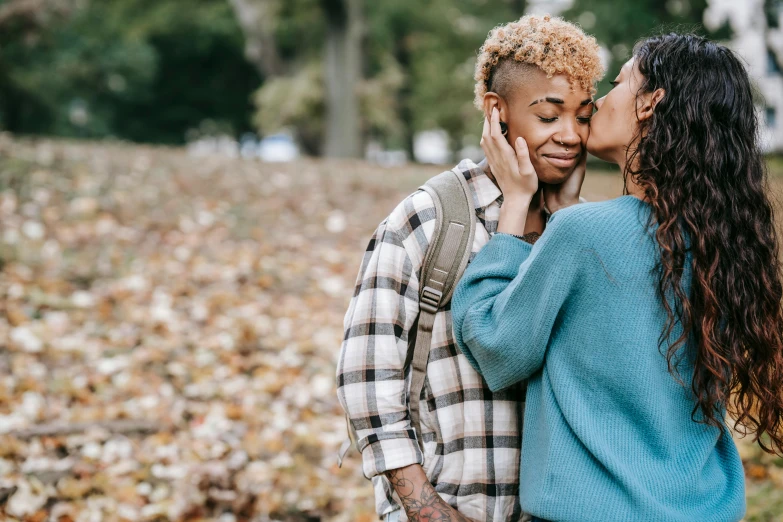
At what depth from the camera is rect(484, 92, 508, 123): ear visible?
6.48 ft

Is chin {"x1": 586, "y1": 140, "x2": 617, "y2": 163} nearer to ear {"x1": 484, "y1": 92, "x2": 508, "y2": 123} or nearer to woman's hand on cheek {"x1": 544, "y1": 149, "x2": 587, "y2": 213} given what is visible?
woman's hand on cheek {"x1": 544, "y1": 149, "x2": 587, "y2": 213}

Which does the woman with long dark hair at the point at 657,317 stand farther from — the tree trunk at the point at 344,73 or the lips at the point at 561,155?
the tree trunk at the point at 344,73

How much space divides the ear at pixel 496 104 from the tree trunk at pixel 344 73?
1288 centimetres

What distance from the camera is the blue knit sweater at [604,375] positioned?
1.61 m

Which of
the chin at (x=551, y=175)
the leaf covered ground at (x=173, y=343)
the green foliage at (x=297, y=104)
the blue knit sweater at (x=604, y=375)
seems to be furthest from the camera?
the green foliage at (x=297, y=104)

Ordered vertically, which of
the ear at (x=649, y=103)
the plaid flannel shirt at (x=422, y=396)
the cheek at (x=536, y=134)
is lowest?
the plaid flannel shirt at (x=422, y=396)

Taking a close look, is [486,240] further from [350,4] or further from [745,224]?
[350,4]

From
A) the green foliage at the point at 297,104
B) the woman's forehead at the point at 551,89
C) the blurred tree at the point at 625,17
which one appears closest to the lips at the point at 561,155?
the woman's forehead at the point at 551,89

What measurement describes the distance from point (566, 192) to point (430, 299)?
1.79ft

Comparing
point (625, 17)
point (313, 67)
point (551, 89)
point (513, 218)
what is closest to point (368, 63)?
point (313, 67)

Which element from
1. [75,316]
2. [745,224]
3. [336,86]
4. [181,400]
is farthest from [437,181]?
[336,86]

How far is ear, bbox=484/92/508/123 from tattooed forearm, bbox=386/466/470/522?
1.01 meters

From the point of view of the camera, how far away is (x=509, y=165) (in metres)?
1.92

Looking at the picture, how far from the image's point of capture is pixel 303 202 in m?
9.27
